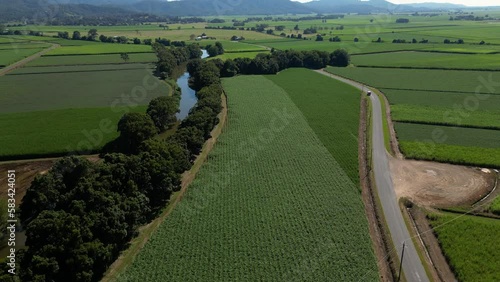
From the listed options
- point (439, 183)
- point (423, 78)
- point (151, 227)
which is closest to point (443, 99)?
point (423, 78)

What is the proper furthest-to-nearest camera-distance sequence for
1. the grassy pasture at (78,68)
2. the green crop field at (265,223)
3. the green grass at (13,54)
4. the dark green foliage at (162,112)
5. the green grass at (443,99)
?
the green grass at (13,54), the grassy pasture at (78,68), the green grass at (443,99), the dark green foliage at (162,112), the green crop field at (265,223)

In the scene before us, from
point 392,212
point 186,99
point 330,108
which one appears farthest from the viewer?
point 186,99

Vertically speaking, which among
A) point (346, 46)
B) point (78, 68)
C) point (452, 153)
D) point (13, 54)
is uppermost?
point (346, 46)

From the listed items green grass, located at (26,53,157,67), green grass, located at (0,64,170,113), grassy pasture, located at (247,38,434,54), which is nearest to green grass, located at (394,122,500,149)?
green grass, located at (0,64,170,113)

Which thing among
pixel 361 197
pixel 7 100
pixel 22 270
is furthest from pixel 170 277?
pixel 7 100

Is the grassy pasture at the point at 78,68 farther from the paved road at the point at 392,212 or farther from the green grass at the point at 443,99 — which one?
the paved road at the point at 392,212

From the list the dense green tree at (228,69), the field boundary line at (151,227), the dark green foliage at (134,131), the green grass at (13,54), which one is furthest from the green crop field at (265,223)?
the green grass at (13,54)

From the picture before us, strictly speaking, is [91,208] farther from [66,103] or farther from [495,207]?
[66,103]
